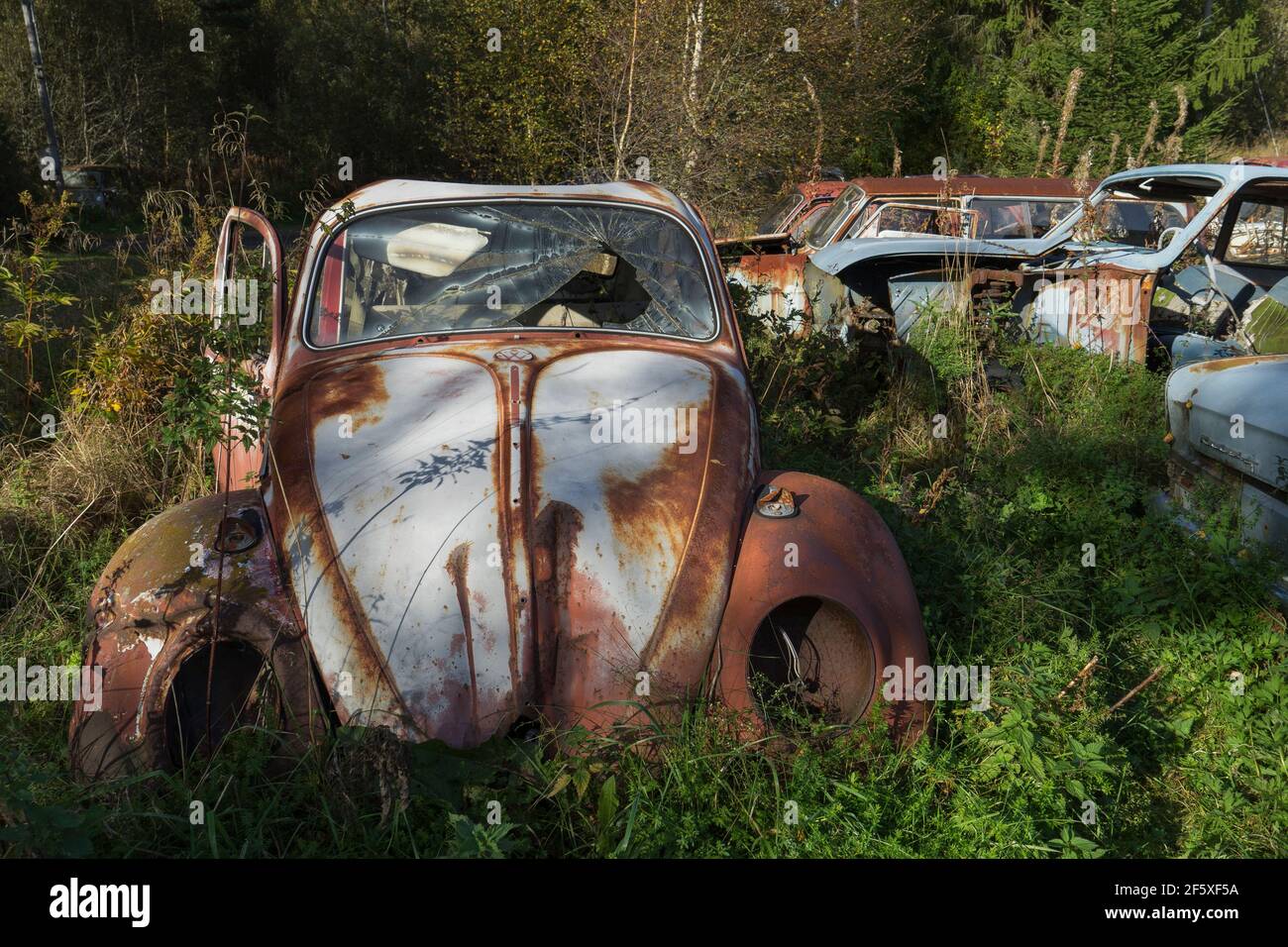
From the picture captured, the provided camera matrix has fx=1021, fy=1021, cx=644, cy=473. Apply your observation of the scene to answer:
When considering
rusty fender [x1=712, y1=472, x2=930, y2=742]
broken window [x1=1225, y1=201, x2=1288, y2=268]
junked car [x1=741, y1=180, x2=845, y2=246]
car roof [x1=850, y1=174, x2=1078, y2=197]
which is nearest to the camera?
rusty fender [x1=712, y1=472, x2=930, y2=742]

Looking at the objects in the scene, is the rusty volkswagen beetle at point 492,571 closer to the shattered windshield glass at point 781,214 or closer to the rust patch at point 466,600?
the rust patch at point 466,600

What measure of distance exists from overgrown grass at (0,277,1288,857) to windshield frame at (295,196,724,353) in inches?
53.7

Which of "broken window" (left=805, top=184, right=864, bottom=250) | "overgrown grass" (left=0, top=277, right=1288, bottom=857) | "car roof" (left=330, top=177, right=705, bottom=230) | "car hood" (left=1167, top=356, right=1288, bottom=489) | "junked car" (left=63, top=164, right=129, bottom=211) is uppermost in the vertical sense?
"junked car" (left=63, top=164, right=129, bottom=211)

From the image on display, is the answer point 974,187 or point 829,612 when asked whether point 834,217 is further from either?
point 829,612

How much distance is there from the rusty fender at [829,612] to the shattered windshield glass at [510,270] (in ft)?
4.14

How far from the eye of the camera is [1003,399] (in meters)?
6.21

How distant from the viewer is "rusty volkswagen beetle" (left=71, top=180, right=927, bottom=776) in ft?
8.85

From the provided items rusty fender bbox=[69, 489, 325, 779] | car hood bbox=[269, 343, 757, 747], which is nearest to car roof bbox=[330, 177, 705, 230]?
car hood bbox=[269, 343, 757, 747]

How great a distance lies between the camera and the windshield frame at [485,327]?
382 cm

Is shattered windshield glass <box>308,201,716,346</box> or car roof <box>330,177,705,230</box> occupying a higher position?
car roof <box>330,177,705,230</box>

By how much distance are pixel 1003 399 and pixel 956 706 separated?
3399mm

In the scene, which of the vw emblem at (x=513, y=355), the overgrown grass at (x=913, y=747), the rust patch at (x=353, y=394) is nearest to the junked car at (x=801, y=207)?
the overgrown grass at (x=913, y=747)

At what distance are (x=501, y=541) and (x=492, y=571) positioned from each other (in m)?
0.09

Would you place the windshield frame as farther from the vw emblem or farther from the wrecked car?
the wrecked car
